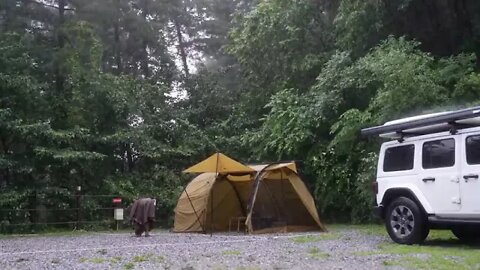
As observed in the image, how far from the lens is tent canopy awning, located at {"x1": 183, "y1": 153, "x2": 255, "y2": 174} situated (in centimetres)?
1470

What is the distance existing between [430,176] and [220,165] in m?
6.37

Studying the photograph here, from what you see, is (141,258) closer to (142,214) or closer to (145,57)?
(142,214)

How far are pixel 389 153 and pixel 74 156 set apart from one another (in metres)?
10.0

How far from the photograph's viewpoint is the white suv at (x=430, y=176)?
9086 millimetres

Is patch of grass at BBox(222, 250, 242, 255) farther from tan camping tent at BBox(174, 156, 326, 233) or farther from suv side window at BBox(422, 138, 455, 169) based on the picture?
tan camping tent at BBox(174, 156, 326, 233)

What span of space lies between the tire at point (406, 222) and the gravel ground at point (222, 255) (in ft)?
1.68

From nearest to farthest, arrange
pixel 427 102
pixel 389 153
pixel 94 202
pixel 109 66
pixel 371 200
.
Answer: pixel 389 153
pixel 427 102
pixel 371 200
pixel 94 202
pixel 109 66

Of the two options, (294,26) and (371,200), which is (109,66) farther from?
(371,200)

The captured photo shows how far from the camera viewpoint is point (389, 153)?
10.6 meters

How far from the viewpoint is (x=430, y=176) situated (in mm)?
9617

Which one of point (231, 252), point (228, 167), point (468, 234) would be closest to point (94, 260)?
point (231, 252)

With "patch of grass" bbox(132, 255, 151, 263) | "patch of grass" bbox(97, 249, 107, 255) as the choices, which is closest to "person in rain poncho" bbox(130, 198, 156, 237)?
"patch of grass" bbox(97, 249, 107, 255)

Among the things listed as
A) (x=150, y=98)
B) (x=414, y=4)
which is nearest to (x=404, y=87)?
(x=414, y=4)

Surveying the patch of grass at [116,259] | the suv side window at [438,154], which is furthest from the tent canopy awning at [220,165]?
the suv side window at [438,154]
